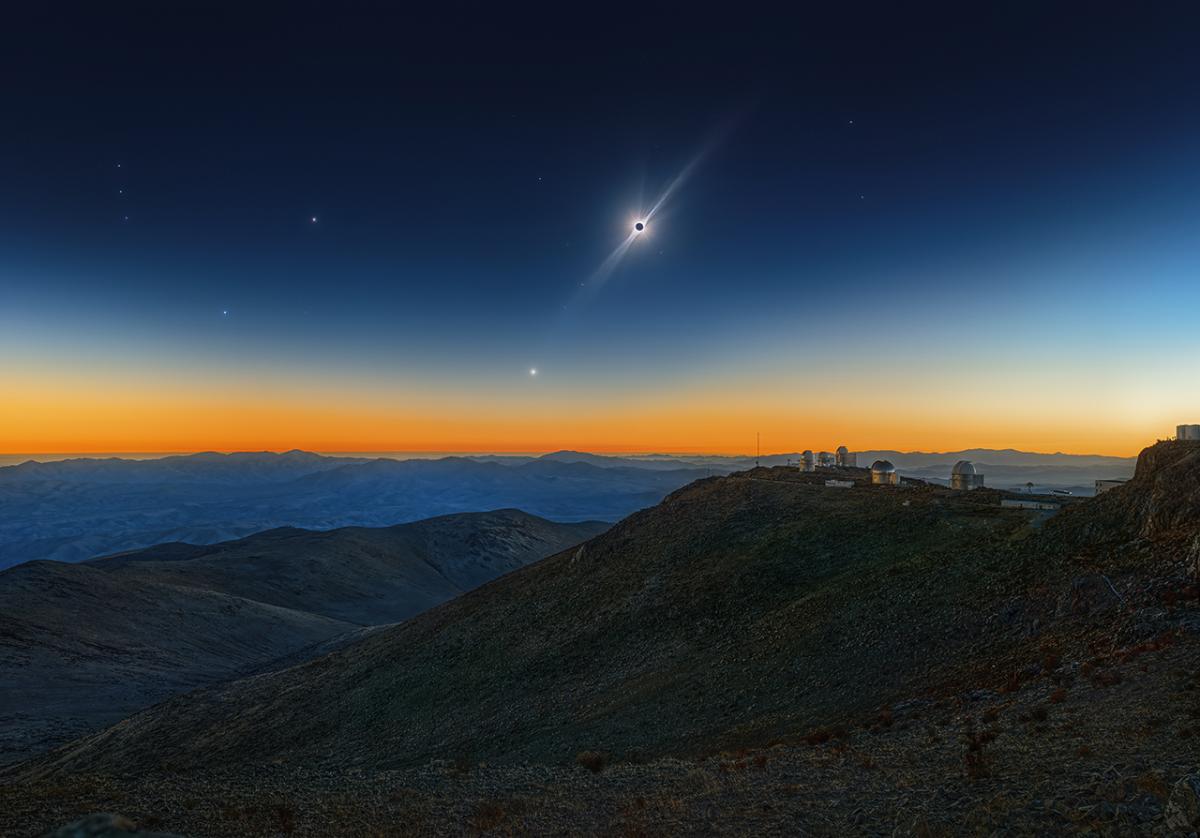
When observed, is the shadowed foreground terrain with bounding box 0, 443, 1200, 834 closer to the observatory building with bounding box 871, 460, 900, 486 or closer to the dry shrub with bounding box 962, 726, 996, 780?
the dry shrub with bounding box 962, 726, 996, 780

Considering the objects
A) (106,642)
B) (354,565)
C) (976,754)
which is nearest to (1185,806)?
(976,754)

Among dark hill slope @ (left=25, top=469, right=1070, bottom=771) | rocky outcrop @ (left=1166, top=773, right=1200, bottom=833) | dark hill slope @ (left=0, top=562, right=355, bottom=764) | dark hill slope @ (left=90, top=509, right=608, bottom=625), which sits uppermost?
rocky outcrop @ (left=1166, top=773, right=1200, bottom=833)

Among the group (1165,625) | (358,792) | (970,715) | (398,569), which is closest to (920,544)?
(1165,625)

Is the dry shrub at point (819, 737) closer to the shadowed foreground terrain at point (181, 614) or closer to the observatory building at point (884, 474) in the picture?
the observatory building at point (884, 474)

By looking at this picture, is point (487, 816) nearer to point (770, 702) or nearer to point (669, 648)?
point (770, 702)

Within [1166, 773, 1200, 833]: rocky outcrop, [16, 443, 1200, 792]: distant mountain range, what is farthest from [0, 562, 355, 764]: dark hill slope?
[1166, 773, 1200, 833]: rocky outcrop

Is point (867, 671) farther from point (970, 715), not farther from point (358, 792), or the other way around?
point (358, 792)

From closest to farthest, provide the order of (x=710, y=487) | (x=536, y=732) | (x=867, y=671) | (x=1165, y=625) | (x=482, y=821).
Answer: (x=482, y=821)
(x=1165, y=625)
(x=867, y=671)
(x=536, y=732)
(x=710, y=487)
